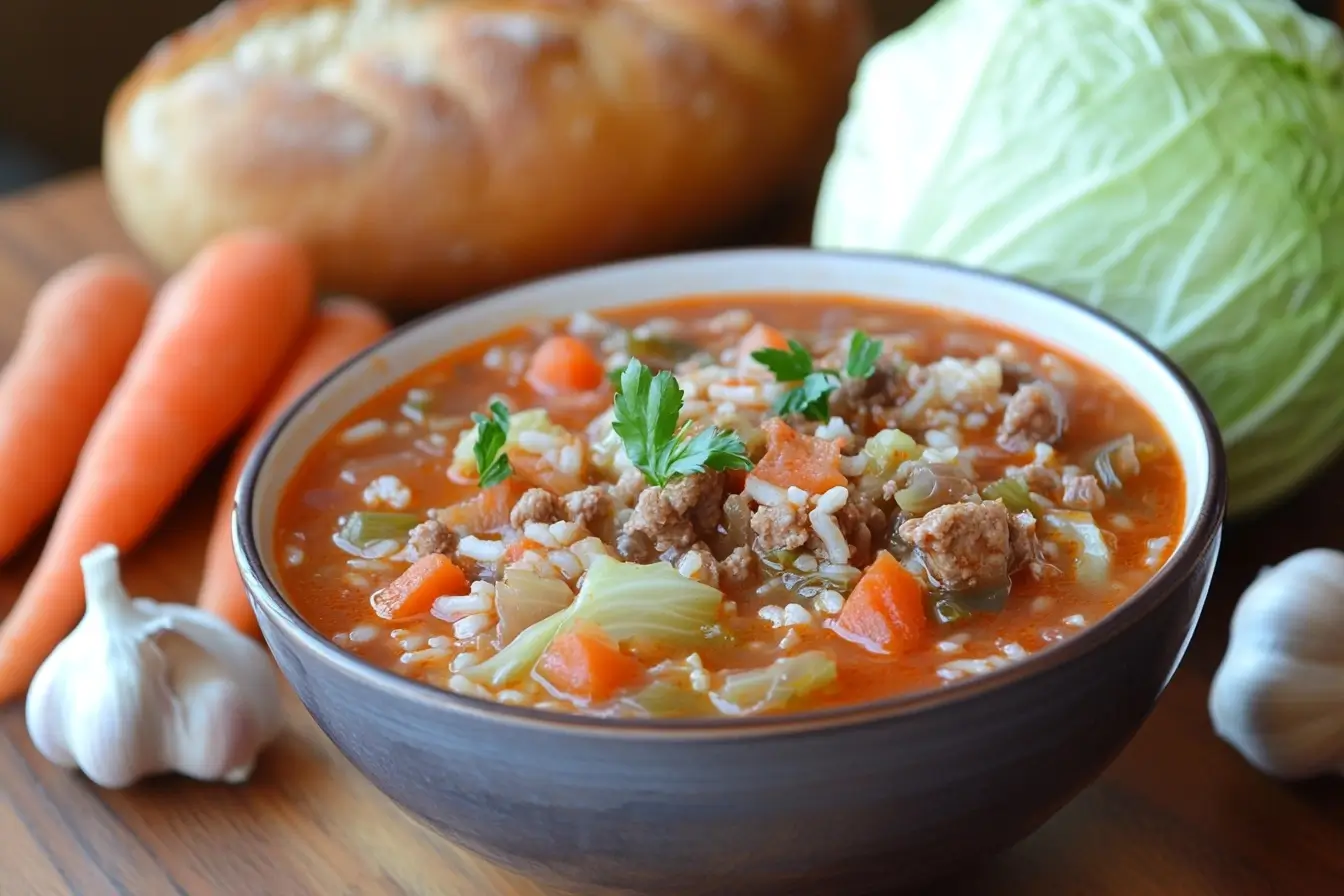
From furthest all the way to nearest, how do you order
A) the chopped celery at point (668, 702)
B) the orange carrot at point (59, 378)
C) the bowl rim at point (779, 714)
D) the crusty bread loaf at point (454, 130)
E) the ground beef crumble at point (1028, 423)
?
1. the crusty bread loaf at point (454, 130)
2. the orange carrot at point (59, 378)
3. the ground beef crumble at point (1028, 423)
4. the chopped celery at point (668, 702)
5. the bowl rim at point (779, 714)

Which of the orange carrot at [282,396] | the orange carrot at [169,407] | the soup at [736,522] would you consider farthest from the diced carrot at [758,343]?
the orange carrot at [169,407]

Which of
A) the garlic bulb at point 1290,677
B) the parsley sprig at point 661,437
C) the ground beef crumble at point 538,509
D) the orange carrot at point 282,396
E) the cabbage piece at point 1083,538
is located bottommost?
the orange carrot at point 282,396

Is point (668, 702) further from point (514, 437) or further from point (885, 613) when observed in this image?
point (514, 437)

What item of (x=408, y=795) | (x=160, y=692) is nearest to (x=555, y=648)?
(x=408, y=795)

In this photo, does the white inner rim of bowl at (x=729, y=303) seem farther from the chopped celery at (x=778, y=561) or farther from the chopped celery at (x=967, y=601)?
the chopped celery at (x=778, y=561)

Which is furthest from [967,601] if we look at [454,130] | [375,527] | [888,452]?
[454,130]

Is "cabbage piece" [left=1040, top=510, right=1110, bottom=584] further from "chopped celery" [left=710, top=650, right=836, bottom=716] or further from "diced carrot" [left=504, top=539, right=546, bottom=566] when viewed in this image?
"diced carrot" [left=504, top=539, right=546, bottom=566]
